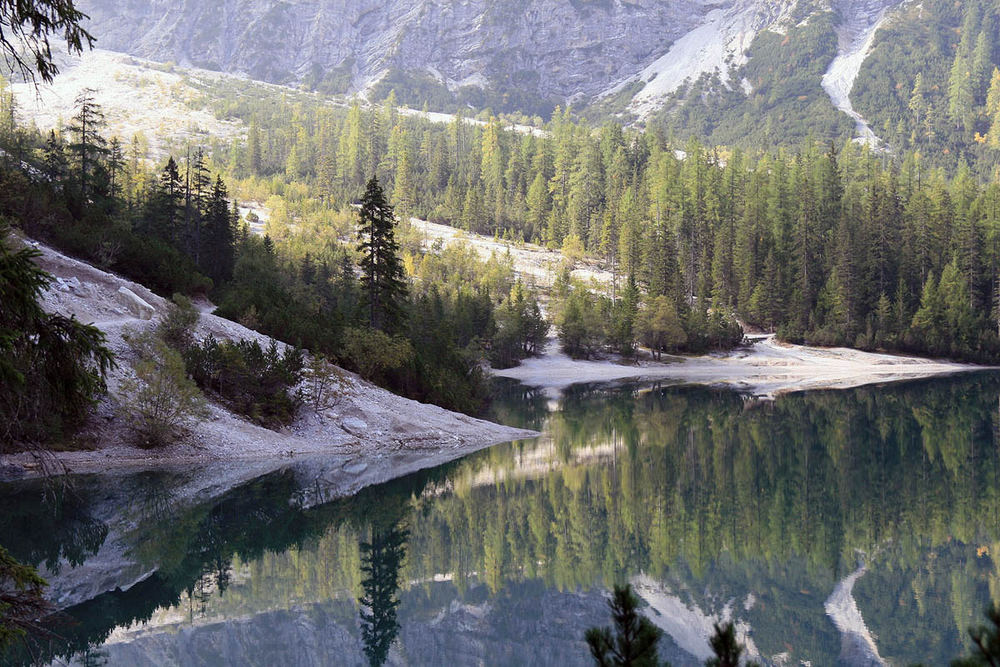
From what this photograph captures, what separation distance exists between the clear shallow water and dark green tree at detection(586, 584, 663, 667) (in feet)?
19.9

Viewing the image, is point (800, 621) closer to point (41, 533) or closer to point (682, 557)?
point (682, 557)

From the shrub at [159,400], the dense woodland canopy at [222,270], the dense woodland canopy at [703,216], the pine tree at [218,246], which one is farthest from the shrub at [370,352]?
the dense woodland canopy at [703,216]

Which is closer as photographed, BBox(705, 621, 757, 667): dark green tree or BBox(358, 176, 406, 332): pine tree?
BBox(705, 621, 757, 667): dark green tree

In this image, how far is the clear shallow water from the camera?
1447cm

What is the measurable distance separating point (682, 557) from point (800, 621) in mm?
4216

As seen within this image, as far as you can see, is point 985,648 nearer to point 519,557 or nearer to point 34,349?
point 34,349

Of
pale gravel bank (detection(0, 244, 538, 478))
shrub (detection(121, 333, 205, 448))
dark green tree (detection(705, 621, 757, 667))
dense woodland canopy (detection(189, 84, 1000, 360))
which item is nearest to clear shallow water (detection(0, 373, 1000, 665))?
pale gravel bank (detection(0, 244, 538, 478))

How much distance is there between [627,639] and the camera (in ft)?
17.0

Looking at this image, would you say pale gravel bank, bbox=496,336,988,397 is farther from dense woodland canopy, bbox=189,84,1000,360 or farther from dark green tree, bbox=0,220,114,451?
dark green tree, bbox=0,220,114,451

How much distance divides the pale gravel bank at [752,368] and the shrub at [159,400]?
4423 centimetres

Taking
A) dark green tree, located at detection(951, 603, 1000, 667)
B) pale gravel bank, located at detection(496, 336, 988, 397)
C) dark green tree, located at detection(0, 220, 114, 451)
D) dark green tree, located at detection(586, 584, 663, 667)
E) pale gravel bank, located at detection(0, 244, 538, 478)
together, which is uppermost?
dark green tree, located at detection(0, 220, 114, 451)

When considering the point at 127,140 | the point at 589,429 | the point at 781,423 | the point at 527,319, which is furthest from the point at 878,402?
the point at 127,140

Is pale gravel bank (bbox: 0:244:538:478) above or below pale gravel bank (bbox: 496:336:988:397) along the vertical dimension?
above

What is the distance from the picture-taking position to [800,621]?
52.6ft
